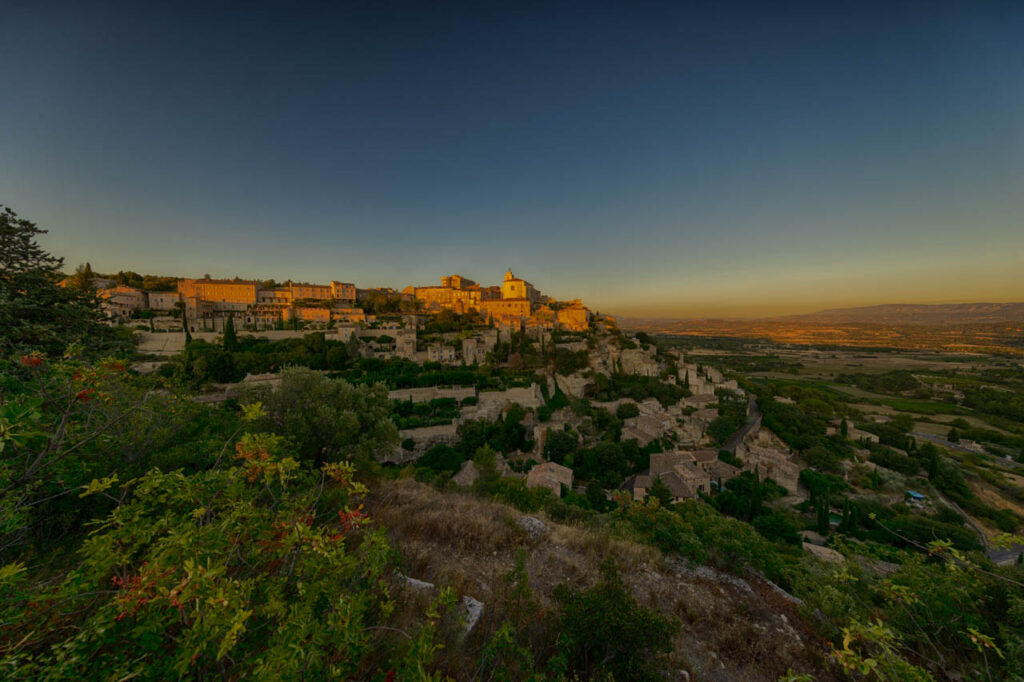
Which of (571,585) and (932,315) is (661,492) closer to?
(571,585)

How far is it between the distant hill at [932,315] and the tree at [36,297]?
Result: 191 m

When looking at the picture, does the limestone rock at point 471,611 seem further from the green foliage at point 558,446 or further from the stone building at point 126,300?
the stone building at point 126,300

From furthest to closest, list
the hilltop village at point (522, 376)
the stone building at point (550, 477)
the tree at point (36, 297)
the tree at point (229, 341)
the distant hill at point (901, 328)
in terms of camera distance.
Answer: the distant hill at point (901, 328)
the tree at point (229, 341)
the hilltop village at point (522, 376)
the stone building at point (550, 477)
the tree at point (36, 297)

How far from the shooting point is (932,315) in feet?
435

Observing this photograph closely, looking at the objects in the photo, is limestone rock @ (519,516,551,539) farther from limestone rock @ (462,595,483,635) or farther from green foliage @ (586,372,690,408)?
green foliage @ (586,372,690,408)

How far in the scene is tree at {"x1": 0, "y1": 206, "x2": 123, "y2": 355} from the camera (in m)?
7.14

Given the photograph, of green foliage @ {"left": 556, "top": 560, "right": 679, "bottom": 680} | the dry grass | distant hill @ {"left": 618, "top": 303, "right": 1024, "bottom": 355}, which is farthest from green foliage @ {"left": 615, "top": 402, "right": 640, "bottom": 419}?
distant hill @ {"left": 618, "top": 303, "right": 1024, "bottom": 355}

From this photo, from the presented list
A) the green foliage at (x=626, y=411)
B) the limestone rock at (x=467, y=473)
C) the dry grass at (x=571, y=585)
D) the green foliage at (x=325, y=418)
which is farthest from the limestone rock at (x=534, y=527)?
the green foliage at (x=626, y=411)

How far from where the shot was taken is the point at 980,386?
152ft

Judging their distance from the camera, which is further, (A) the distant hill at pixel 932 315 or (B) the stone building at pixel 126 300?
(A) the distant hill at pixel 932 315

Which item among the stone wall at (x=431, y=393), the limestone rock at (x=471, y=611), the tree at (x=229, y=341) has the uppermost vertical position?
the tree at (x=229, y=341)

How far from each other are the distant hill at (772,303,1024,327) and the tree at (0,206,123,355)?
191 metres

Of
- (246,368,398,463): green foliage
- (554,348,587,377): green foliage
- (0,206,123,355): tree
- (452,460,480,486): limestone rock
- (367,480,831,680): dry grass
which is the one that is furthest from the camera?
(554,348,587,377): green foliage

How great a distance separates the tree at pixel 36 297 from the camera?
7141mm
